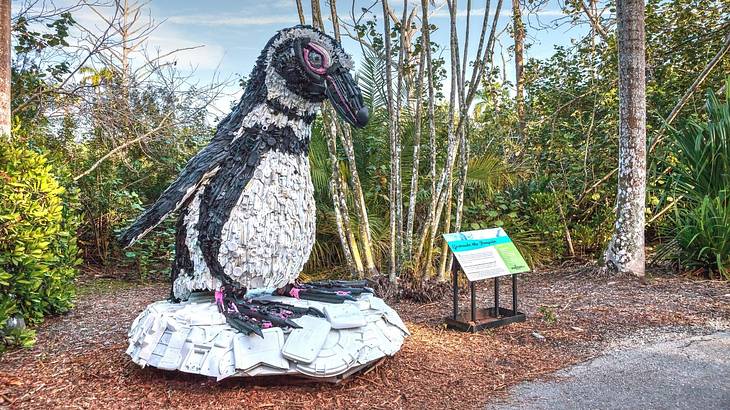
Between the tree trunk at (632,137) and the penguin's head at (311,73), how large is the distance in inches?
154

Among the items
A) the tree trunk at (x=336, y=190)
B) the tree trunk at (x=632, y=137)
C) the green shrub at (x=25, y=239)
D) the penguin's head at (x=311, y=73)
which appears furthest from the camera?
the tree trunk at (x=632, y=137)

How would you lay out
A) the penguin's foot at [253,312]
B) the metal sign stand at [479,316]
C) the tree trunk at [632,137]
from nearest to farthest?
the penguin's foot at [253,312] → the metal sign stand at [479,316] → the tree trunk at [632,137]

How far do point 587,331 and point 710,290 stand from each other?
2.02 metres

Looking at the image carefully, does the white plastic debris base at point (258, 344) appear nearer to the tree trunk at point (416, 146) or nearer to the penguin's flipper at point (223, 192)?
the penguin's flipper at point (223, 192)

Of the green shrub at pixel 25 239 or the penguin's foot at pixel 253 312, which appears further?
the green shrub at pixel 25 239

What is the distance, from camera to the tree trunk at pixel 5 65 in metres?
4.50

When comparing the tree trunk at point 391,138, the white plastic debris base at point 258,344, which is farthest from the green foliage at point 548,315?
the white plastic debris base at point 258,344

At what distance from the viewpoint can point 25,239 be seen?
11.7 feet

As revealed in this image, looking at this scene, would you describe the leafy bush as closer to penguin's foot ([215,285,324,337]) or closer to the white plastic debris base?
the white plastic debris base

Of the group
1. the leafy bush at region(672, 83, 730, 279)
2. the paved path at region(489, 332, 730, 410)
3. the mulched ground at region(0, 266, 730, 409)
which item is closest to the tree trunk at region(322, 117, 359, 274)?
the mulched ground at region(0, 266, 730, 409)

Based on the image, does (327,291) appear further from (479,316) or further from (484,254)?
(479,316)

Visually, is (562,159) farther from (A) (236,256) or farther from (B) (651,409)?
(A) (236,256)

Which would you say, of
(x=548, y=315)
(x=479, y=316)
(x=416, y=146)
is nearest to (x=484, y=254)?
(x=479, y=316)

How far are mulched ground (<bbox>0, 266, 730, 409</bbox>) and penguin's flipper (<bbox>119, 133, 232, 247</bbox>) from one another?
2.55ft
